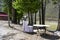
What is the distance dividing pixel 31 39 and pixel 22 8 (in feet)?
11.5

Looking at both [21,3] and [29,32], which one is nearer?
[29,32]

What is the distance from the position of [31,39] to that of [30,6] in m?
3.32

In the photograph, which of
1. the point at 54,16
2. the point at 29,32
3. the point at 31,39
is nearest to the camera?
the point at 31,39

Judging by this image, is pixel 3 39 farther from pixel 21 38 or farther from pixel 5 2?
pixel 5 2

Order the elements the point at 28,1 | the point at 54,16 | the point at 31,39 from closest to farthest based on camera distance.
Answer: the point at 31,39
the point at 28,1
the point at 54,16

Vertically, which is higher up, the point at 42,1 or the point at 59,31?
the point at 42,1

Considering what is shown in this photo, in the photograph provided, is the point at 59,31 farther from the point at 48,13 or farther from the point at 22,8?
the point at 48,13

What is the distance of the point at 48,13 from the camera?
57.6ft

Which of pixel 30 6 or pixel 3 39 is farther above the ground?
pixel 30 6

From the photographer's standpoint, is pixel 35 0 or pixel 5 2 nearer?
pixel 35 0

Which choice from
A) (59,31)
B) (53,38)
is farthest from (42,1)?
(53,38)

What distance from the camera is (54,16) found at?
16750 mm

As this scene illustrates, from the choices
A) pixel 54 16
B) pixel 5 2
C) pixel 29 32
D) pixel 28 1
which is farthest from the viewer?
pixel 54 16

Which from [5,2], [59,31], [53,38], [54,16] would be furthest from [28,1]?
[54,16]
